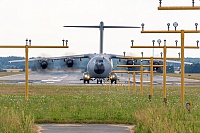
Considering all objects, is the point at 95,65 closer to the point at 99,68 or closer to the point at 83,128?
the point at 99,68

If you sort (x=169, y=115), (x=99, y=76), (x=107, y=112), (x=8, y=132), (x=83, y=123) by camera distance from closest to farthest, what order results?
(x=8, y=132) < (x=169, y=115) < (x=83, y=123) < (x=107, y=112) < (x=99, y=76)

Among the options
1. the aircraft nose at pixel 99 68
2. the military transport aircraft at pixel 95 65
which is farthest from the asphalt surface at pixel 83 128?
the aircraft nose at pixel 99 68

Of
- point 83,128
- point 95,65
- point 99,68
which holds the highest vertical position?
point 95,65

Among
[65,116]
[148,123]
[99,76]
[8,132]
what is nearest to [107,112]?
[65,116]

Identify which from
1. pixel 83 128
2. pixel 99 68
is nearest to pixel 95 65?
pixel 99 68

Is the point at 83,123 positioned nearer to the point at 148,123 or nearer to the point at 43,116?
the point at 43,116

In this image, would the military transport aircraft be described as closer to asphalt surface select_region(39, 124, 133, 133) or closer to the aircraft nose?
the aircraft nose

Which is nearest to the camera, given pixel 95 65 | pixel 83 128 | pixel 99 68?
pixel 83 128

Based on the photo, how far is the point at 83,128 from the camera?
73.6 ft

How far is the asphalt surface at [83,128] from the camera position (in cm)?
2133

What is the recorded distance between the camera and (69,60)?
81500 millimetres

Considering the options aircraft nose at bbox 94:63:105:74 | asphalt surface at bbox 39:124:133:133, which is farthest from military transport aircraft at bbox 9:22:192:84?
asphalt surface at bbox 39:124:133:133

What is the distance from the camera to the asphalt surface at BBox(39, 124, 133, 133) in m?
21.3

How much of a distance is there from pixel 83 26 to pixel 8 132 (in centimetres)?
7590
